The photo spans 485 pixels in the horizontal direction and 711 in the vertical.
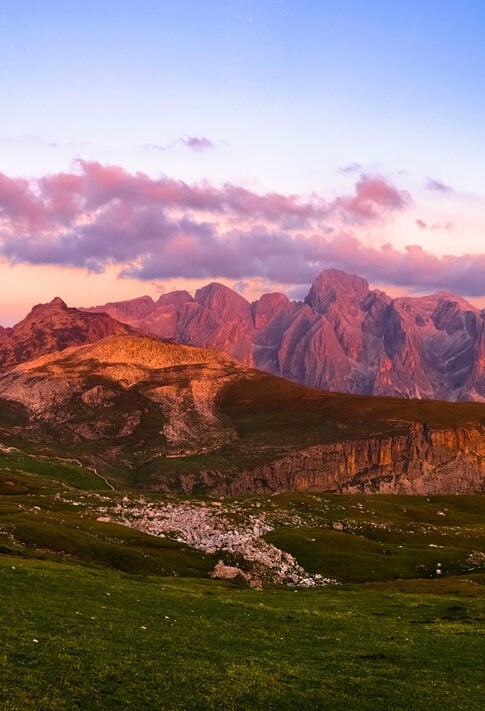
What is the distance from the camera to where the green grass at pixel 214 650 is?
2852 cm

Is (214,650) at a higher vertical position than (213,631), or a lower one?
higher

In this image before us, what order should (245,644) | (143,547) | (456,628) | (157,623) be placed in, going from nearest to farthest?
(245,644) → (157,623) → (456,628) → (143,547)

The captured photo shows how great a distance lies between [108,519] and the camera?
120 m

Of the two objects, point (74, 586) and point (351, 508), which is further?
point (351, 508)

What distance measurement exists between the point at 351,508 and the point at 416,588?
239ft

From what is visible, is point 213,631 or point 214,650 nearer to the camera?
point 214,650

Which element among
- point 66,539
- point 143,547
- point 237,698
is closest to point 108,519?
point 143,547

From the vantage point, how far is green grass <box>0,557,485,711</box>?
2852 cm

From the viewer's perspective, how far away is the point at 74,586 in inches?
2130

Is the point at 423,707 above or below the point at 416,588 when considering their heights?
above

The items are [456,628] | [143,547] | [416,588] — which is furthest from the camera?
[143,547]

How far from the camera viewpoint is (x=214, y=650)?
37688mm

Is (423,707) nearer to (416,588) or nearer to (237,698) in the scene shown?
(237,698)

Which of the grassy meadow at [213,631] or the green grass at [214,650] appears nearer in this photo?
the green grass at [214,650]
